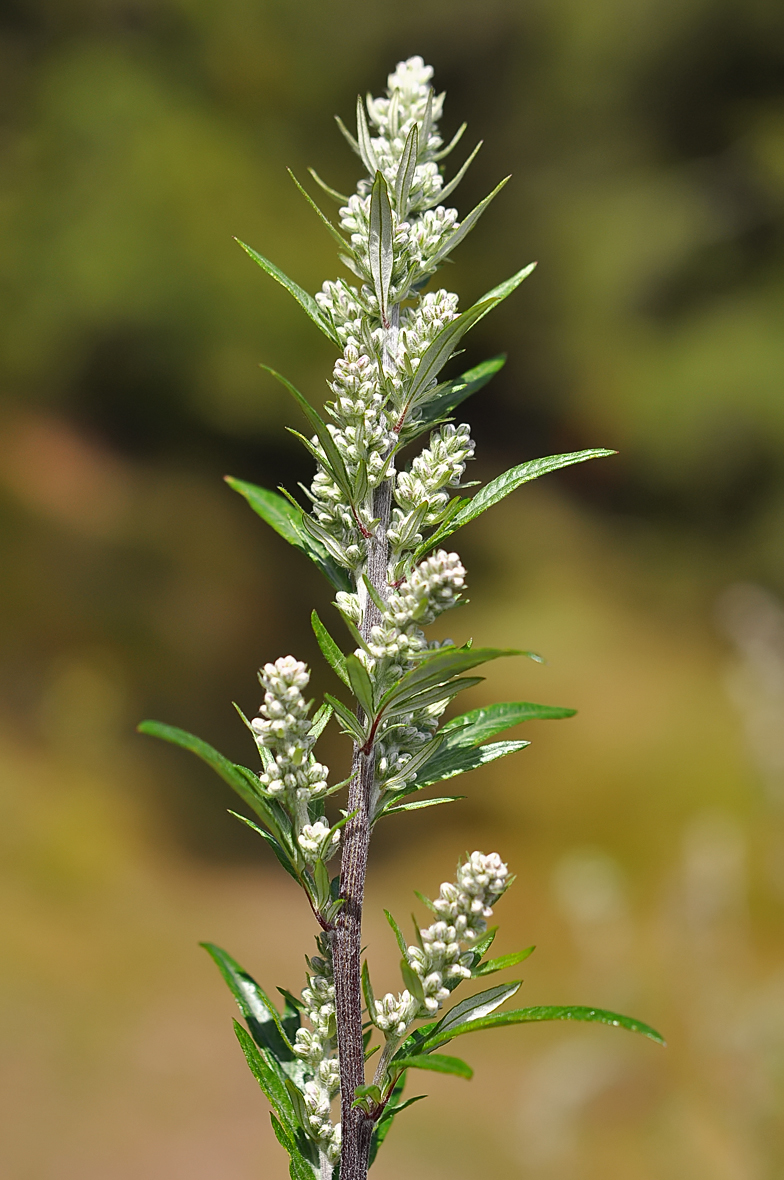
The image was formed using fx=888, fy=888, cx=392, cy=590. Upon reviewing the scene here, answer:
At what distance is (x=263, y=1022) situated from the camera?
56cm

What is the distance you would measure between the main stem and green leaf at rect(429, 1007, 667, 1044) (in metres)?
0.05

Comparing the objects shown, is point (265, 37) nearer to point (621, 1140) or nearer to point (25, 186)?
point (25, 186)

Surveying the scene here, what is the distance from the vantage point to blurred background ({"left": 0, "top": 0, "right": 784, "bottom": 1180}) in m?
2.74

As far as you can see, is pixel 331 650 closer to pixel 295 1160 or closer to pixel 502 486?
pixel 502 486

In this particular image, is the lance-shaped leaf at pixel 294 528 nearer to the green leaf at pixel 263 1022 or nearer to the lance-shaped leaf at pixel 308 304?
the lance-shaped leaf at pixel 308 304

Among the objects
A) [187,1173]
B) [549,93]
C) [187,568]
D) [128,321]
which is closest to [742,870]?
[187,1173]

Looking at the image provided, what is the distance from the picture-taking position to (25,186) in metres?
4.32

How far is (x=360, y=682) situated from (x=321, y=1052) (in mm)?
224

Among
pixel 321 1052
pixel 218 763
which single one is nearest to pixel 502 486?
pixel 218 763

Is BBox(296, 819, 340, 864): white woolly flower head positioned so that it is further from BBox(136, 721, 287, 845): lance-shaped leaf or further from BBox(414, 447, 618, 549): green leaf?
BBox(414, 447, 618, 549): green leaf

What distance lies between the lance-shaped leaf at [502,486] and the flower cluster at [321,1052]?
239mm

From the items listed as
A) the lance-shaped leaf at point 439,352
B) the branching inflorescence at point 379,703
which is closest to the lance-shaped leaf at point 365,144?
the branching inflorescence at point 379,703

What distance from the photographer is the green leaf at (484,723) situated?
530mm

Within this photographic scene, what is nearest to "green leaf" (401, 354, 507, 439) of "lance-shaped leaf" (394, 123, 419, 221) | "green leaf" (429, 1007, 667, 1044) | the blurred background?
"lance-shaped leaf" (394, 123, 419, 221)
